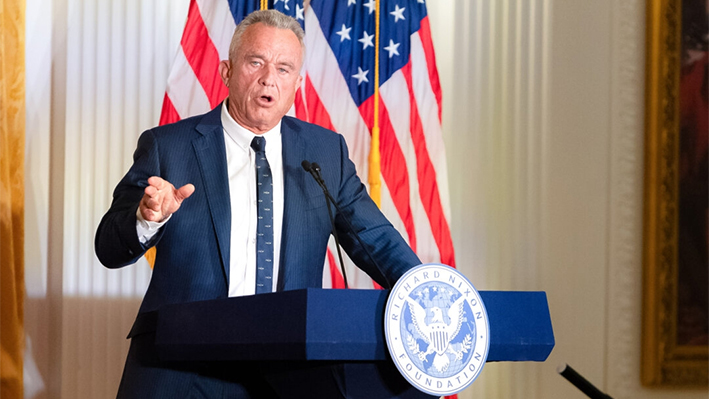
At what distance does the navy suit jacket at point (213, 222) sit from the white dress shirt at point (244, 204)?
0.02 m

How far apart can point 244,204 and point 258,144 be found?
181 millimetres

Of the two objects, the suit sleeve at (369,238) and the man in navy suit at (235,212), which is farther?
the suit sleeve at (369,238)

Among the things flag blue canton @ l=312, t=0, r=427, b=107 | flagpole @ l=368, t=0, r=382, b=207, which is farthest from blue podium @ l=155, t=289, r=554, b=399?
flag blue canton @ l=312, t=0, r=427, b=107

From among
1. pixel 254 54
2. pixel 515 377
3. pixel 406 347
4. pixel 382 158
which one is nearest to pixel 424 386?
pixel 406 347

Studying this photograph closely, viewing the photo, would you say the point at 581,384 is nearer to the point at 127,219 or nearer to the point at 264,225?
the point at 264,225

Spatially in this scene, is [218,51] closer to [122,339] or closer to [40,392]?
[122,339]

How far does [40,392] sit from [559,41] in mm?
3353

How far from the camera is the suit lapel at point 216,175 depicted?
6.34 feet

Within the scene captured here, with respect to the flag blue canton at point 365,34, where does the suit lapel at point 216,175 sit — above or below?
below

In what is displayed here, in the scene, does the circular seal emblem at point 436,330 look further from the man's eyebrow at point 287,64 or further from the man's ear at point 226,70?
the man's ear at point 226,70

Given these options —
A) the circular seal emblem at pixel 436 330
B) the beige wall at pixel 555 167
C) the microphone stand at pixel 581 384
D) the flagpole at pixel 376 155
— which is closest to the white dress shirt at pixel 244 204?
the circular seal emblem at pixel 436 330

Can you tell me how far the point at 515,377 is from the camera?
13.8ft

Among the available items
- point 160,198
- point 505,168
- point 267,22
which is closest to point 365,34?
point 505,168

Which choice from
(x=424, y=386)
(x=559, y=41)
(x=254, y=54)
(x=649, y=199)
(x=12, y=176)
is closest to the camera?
(x=424, y=386)
